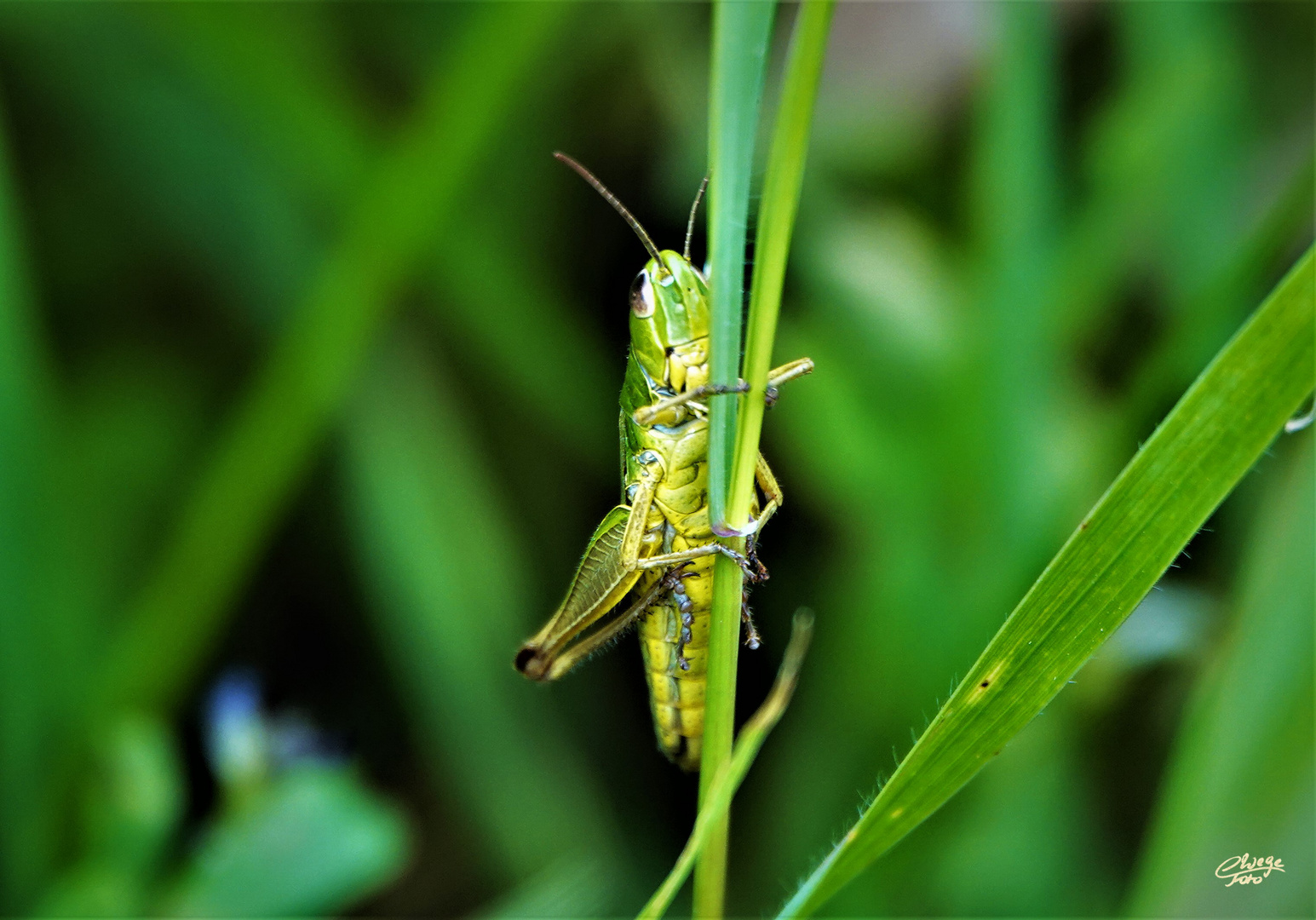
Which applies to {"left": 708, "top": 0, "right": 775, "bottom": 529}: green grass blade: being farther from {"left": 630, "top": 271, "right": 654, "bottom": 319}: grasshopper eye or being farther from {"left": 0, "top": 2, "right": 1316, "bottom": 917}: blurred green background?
{"left": 0, "top": 2, "right": 1316, "bottom": 917}: blurred green background

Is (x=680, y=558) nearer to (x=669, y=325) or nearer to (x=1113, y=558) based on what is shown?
(x=669, y=325)

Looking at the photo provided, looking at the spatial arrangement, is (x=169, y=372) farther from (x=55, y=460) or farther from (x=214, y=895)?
(x=214, y=895)

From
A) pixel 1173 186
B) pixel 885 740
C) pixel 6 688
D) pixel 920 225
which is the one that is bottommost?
pixel 6 688

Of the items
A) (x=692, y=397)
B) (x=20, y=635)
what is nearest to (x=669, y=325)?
(x=692, y=397)

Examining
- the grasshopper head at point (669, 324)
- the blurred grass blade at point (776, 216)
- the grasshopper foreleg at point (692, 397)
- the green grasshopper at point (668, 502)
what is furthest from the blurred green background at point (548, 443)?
the blurred grass blade at point (776, 216)

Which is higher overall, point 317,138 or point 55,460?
point 317,138

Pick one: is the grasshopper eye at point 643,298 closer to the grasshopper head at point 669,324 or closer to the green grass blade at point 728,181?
the grasshopper head at point 669,324

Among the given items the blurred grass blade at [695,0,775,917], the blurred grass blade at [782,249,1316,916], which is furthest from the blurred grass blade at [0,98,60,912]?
the blurred grass blade at [782,249,1316,916]

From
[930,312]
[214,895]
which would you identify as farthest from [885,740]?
[214,895]

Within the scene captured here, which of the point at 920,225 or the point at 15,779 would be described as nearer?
the point at 15,779
